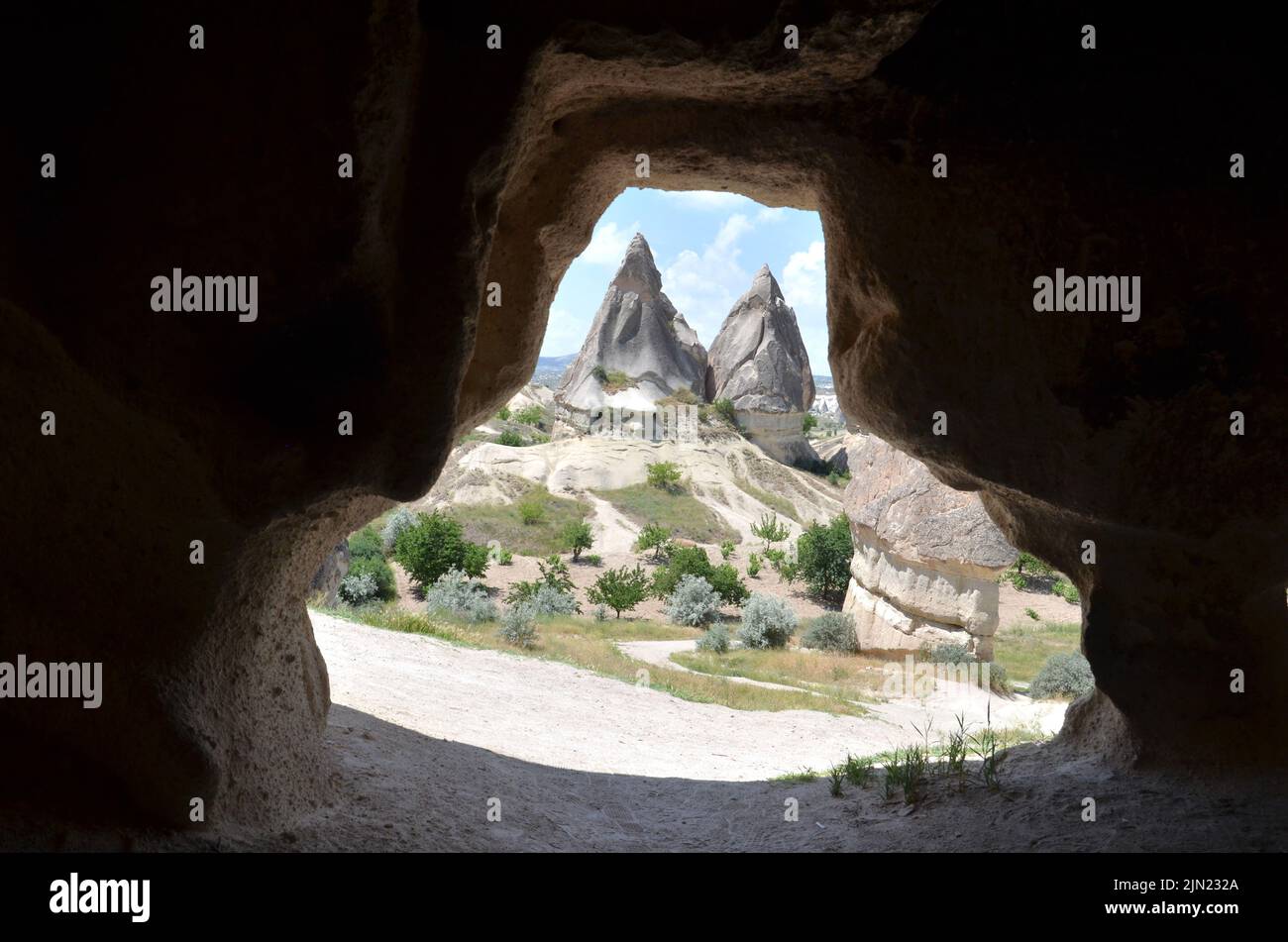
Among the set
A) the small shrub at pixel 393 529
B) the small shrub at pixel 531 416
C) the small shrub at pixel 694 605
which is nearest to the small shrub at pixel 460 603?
the small shrub at pixel 694 605

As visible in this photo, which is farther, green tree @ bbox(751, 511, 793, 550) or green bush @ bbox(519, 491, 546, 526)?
green tree @ bbox(751, 511, 793, 550)

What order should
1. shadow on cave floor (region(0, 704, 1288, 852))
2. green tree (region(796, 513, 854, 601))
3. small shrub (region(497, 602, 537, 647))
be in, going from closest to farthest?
shadow on cave floor (region(0, 704, 1288, 852)) → small shrub (region(497, 602, 537, 647)) → green tree (region(796, 513, 854, 601))

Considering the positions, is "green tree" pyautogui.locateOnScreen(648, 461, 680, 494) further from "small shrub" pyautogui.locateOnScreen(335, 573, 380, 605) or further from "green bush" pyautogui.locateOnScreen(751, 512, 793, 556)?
"small shrub" pyautogui.locateOnScreen(335, 573, 380, 605)

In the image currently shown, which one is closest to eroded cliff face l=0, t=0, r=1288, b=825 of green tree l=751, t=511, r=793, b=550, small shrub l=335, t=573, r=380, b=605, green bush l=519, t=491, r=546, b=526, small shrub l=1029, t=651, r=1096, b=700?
small shrub l=1029, t=651, r=1096, b=700

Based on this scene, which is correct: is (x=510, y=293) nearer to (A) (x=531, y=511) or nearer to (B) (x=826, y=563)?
(B) (x=826, y=563)

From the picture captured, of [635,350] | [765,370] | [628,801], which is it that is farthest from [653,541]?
[628,801]

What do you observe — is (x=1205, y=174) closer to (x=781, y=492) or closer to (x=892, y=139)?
(x=892, y=139)

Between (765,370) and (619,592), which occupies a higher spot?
(765,370)
